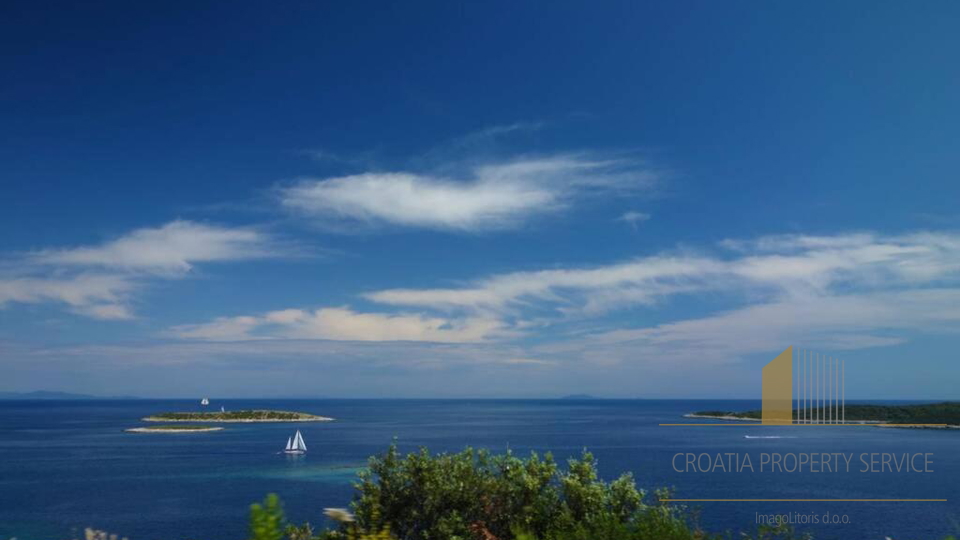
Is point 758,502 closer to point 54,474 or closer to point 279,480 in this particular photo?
point 279,480

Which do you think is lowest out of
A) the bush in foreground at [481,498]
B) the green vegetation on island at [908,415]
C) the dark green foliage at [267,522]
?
the green vegetation on island at [908,415]

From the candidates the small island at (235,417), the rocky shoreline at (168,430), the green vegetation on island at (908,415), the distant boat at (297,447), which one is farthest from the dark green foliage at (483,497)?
the small island at (235,417)

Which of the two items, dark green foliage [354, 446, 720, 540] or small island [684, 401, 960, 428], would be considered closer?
dark green foliage [354, 446, 720, 540]

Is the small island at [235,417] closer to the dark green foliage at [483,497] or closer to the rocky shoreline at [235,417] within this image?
the rocky shoreline at [235,417]

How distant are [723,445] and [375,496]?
276 feet

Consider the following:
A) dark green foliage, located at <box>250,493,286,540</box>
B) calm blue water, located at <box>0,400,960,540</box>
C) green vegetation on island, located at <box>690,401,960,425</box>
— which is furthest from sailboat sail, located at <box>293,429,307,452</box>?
green vegetation on island, located at <box>690,401,960,425</box>

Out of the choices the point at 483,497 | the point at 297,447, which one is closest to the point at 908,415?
the point at 297,447

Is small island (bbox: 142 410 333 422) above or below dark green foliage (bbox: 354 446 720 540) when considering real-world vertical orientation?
below

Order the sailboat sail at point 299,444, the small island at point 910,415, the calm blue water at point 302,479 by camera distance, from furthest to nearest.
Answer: the small island at point 910,415
the sailboat sail at point 299,444
the calm blue water at point 302,479

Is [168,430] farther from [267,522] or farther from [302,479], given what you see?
[267,522]

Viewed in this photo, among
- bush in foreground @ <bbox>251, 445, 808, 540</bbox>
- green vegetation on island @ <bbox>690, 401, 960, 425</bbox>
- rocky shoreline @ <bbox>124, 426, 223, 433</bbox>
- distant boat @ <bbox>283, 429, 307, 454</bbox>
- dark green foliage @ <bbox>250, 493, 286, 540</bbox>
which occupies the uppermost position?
dark green foliage @ <bbox>250, 493, 286, 540</bbox>

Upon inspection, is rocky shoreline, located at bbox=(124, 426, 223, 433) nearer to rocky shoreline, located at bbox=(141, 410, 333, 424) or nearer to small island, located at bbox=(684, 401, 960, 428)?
rocky shoreline, located at bbox=(141, 410, 333, 424)

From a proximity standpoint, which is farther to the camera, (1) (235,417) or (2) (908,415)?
(1) (235,417)

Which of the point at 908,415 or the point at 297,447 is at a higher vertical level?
the point at 908,415
